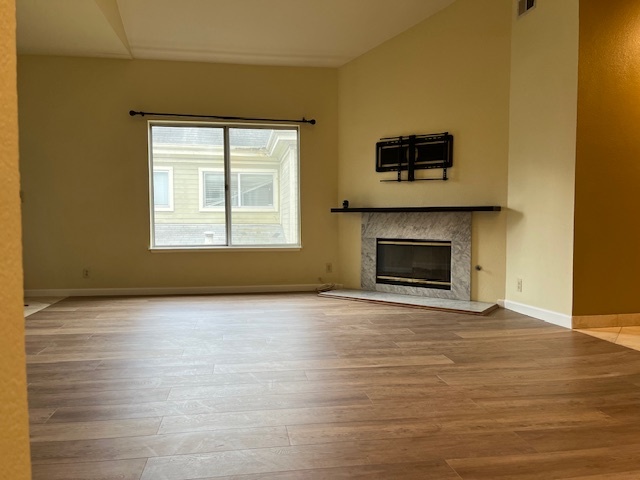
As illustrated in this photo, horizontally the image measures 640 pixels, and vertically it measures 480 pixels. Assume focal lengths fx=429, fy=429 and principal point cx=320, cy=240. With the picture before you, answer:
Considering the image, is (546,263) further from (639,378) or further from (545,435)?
(545,435)

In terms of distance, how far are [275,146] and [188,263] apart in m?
1.93

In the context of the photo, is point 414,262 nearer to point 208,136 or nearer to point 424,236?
point 424,236

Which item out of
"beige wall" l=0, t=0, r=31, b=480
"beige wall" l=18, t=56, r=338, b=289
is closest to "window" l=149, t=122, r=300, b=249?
"beige wall" l=18, t=56, r=338, b=289

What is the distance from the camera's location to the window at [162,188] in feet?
18.2

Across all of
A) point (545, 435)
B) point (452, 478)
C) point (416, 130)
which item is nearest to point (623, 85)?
point (416, 130)

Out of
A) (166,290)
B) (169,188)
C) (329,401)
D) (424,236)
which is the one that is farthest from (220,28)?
(329,401)

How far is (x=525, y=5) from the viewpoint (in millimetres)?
4168

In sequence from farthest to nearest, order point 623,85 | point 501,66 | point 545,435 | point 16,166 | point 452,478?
1. point 501,66
2. point 623,85
3. point 545,435
4. point 452,478
5. point 16,166

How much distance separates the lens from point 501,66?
445 centimetres

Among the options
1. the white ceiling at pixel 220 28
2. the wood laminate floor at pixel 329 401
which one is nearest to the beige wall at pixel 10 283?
the wood laminate floor at pixel 329 401

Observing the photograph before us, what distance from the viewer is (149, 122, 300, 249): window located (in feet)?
18.2

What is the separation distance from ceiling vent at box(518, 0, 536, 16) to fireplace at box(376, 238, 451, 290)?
8.00ft

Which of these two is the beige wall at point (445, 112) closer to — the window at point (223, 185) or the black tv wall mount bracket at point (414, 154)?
the black tv wall mount bracket at point (414, 154)

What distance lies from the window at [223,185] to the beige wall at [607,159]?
3315 millimetres
